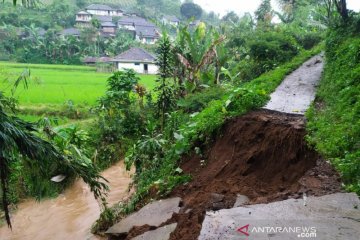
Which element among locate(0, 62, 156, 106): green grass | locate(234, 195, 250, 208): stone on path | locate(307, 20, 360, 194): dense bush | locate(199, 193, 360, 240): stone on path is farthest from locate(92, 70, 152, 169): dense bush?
locate(199, 193, 360, 240): stone on path

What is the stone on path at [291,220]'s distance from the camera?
262cm

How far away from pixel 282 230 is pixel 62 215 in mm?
5422

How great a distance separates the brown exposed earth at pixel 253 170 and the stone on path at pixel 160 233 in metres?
0.10

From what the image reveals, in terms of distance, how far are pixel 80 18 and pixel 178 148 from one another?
4657 cm

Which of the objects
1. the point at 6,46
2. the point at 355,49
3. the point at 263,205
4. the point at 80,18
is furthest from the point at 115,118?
the point at 80,18

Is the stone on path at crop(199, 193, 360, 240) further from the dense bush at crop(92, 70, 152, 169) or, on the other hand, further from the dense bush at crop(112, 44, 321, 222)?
the dense bush at crop(92, 70, 152, 169)

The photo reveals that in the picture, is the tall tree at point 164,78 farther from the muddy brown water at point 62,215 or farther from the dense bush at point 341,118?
the dense bush at point 341,118

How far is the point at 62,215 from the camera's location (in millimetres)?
6867

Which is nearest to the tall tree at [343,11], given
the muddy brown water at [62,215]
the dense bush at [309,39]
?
the dense bush at [309,39]

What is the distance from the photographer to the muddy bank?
341 cm

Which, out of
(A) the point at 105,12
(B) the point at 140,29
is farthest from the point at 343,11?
(A) the point at 105,12

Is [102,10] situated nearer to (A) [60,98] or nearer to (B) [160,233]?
(A) [60,98]

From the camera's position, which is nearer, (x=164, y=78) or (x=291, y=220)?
(x=291, y=220)

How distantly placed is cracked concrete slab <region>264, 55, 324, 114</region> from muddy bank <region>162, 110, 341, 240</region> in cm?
47
